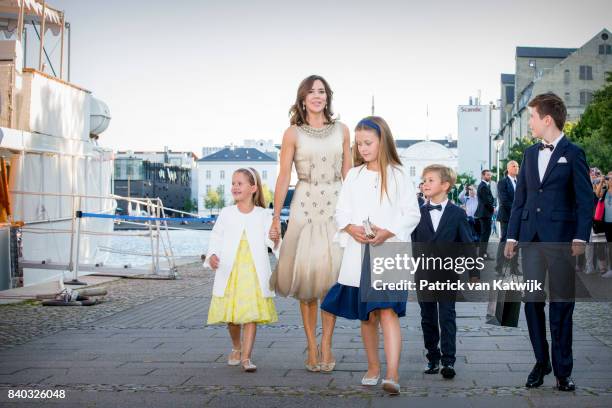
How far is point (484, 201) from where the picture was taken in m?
20.0

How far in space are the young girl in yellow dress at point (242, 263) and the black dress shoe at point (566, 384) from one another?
2.17 metres

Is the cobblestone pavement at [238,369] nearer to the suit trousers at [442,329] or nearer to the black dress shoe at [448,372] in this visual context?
the black dress shoe at [448,372]

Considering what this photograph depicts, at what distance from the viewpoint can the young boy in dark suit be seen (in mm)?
6645

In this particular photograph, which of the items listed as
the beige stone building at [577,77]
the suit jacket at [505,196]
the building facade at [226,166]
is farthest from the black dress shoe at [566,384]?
the building facade at [226,166]

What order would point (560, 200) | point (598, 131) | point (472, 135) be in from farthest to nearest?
point (472, 135), point (598, 131), point (560, 200)

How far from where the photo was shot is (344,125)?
7.16 m

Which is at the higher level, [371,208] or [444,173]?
[444,173]

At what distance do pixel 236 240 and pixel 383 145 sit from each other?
1727 mm

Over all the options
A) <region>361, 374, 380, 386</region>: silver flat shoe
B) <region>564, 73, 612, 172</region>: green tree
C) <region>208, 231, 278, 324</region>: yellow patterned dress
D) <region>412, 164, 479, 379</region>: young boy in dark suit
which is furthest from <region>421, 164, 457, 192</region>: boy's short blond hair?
<region>564, 73, 612, 172</region>: green tree

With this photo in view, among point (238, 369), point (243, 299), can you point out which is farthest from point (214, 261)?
point (238, 369)

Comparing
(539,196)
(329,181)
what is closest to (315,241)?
(329,181)

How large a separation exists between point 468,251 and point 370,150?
4.06ft

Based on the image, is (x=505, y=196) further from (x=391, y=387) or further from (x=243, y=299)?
(x=391, y=387)

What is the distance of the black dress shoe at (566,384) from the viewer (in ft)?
19.6
